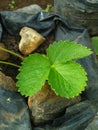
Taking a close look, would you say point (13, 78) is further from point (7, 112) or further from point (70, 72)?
point (70, 72)

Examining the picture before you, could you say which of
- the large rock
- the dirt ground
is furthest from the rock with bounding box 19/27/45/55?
the dirt ground

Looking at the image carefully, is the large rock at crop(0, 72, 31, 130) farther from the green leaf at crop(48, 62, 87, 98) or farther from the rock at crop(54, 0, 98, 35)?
the rock at crop(54, 0, 98, 35)

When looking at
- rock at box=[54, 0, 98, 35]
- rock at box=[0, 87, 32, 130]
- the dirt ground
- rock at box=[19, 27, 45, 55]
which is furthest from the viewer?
the dirt ground

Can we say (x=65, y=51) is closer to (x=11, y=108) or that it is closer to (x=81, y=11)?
(x=11, y=108)

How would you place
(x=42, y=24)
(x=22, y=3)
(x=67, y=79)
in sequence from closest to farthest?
(x=67, y=79), (x=42, y=24), (x=22, y=3)

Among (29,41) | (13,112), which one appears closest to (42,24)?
(29,41)

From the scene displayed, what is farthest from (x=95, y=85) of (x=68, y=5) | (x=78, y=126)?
(x=68, y=5)

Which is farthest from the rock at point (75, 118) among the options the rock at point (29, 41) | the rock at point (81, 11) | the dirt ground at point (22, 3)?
the dirt ground at point (22, 3)
